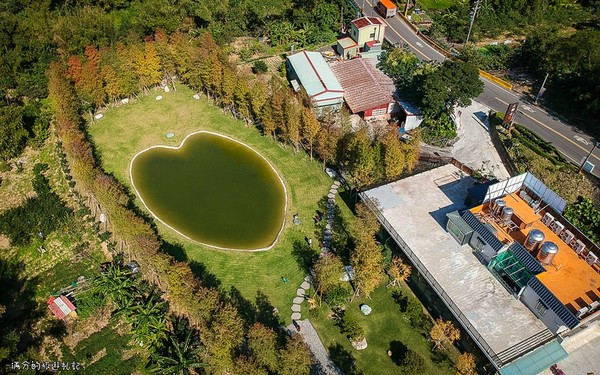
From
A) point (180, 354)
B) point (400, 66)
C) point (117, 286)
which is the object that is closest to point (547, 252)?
point (180, 354)

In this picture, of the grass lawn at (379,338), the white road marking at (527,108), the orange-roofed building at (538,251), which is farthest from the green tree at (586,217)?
the grass lawn at (379,338)

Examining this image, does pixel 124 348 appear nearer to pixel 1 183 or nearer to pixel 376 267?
pixel 376 267

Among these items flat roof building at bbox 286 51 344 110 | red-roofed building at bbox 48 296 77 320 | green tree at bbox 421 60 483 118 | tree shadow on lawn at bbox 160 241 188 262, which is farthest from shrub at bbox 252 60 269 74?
red-roofed building at bbox 48 296 77 320

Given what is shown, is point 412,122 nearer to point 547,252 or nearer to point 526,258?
point 526,258

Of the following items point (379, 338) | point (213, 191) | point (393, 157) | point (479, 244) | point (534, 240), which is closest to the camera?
point (534, 240)

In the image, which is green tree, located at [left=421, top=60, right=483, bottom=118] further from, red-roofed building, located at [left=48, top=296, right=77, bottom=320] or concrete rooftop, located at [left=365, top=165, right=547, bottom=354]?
red-roofed building, located at [left=48, top=296, right=77, bottom=320]
